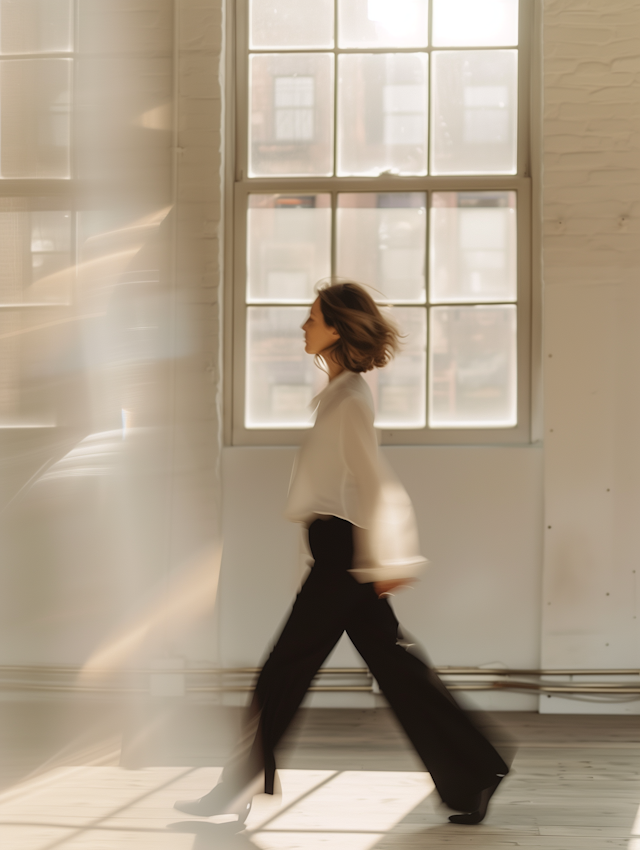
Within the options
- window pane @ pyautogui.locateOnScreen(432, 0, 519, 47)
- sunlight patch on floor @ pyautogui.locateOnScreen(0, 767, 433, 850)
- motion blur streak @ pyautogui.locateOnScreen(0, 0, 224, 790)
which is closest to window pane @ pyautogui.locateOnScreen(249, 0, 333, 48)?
motion blur streak @ pyautogui.locateOnScreen(0, 0, 224, 790)

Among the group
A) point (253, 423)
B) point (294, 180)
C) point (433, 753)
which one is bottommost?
point (433, 753)

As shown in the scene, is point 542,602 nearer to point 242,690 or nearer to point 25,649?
point 242,690

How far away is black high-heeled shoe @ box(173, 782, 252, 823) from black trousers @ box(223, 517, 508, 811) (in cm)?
4

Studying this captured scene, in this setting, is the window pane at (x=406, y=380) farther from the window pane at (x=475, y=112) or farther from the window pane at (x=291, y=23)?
the window pane at (x=291, y=23)

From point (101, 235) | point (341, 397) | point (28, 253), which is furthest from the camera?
Result: point (341, 397)

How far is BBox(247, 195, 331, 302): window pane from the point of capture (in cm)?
317

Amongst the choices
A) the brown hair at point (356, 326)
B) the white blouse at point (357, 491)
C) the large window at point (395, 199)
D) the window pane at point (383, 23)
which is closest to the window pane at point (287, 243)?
the large window at point (395, 199)

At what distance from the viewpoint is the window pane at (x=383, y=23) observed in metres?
3.13

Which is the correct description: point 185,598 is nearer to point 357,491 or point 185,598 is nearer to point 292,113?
point 357,491

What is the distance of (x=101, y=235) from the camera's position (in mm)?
1701

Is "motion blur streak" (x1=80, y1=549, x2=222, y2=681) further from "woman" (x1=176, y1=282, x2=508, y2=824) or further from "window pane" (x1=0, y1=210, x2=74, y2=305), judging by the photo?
"window pane" (x1=0, y1=210, x2=74, y2=305)

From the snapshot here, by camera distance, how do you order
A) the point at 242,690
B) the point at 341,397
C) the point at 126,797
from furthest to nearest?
the point at 242,690, the point at 126,797, the point at 341,397

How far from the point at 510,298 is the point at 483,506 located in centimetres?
84

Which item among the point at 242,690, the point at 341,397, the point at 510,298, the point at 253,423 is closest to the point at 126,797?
the point at 242,690
